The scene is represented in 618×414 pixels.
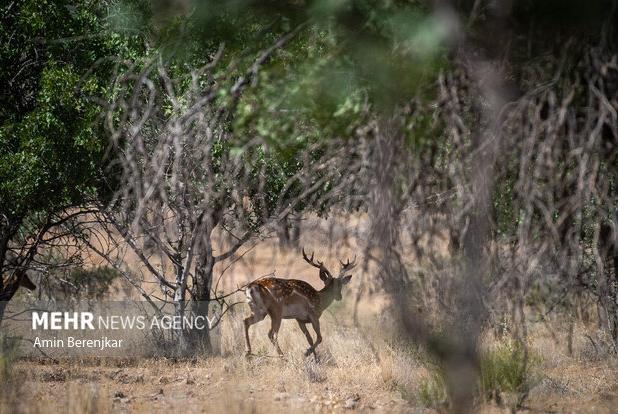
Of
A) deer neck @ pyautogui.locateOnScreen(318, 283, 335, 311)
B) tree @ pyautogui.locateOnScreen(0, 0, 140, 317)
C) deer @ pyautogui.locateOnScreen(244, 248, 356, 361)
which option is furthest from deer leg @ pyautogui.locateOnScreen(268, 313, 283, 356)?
tree @ pyautogui.locateOnScreen(0, 0, 140, 317)

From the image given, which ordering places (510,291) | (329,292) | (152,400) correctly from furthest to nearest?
1. (329,292)
2. (152,400)
3. (510,291)

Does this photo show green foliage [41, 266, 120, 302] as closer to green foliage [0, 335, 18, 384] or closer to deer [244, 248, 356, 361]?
green foliage [0, 335, 18, 384]

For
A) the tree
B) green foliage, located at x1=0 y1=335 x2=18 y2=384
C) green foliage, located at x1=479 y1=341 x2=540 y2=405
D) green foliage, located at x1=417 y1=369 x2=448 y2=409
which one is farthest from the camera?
green foliage, located at x1=0 y1=335 x2=18 y2=384

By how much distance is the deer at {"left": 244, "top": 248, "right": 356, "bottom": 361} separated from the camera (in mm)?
13117

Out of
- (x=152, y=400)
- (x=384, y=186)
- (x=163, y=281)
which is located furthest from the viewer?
(x=163, y=281)

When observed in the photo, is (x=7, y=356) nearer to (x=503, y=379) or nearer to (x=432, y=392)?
(x=432, y=392)

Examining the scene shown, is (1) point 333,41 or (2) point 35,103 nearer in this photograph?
(1) point 333,41

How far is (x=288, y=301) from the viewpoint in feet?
44.5

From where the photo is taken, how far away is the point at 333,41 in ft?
17.4

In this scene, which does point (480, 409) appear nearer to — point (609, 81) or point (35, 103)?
point (609, 81)

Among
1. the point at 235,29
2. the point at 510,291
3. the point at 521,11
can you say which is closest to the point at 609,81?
the point at 521,11

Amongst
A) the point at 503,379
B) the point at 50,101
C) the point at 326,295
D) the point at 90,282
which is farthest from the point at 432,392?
the point at 90,282

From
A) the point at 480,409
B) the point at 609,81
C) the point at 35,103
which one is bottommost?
the point at 480,409

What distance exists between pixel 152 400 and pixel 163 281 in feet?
9.41
